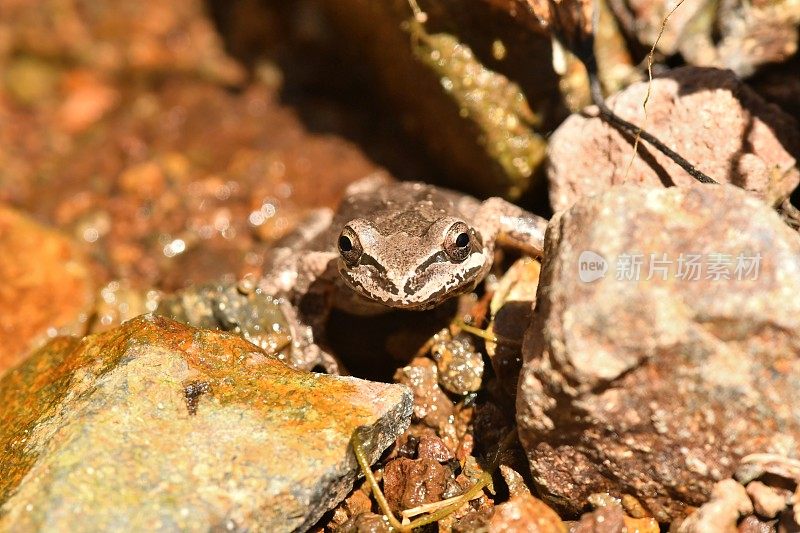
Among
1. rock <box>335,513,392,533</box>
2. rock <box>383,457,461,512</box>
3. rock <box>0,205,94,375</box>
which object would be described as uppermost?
rock <box>383,457,461,512</box>

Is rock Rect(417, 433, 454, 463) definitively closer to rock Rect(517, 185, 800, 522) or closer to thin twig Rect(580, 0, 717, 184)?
rock Rect(517, 185, 800, 522)

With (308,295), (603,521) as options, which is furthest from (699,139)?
(308,295)

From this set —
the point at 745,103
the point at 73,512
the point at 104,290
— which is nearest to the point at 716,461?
the point at 745,103

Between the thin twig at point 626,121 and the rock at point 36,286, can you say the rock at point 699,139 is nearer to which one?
the thin twig at point 626,121

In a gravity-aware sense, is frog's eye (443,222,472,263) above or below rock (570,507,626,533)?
above

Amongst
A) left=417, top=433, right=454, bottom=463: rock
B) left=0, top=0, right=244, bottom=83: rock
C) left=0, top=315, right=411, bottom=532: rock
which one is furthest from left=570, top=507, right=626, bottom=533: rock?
left=0, top=0, right=244, bottom=83: rock

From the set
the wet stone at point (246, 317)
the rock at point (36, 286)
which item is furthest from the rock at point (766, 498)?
the rock at point (36, 286)
